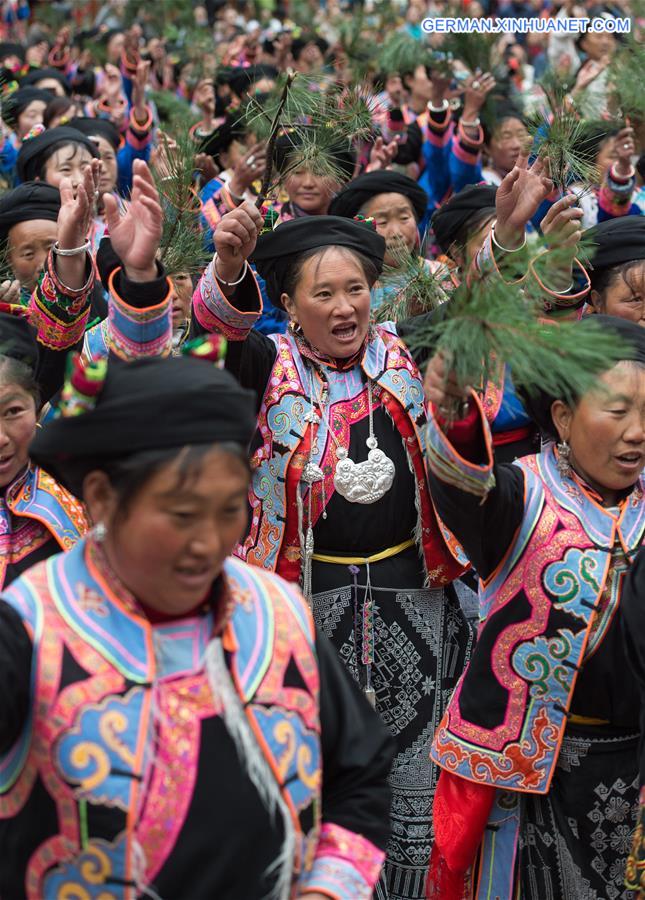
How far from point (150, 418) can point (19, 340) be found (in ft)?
4.67

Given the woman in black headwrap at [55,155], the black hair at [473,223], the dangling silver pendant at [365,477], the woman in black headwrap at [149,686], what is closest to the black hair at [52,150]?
the woman in black headwrap at [55,155]

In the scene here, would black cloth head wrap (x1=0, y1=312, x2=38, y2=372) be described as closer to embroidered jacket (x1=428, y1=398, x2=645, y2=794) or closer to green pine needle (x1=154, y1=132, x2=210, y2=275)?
green pine needle (x1=154, y1=132, x2=210, y2=275)

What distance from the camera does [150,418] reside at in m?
1.86

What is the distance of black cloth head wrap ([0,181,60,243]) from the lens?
15.6 feet

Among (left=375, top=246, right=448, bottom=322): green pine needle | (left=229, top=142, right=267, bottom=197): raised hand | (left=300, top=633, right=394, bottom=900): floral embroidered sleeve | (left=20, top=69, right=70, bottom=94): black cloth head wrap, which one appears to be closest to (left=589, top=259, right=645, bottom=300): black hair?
(left=375, top=246, right=448, bottom=322): green pine needle

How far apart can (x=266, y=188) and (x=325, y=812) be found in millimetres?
2156

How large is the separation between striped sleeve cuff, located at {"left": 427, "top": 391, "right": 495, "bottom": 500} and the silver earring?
1.25 ft

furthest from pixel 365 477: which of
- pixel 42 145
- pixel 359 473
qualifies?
pixel 42 145

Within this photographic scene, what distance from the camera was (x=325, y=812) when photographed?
2.10 m

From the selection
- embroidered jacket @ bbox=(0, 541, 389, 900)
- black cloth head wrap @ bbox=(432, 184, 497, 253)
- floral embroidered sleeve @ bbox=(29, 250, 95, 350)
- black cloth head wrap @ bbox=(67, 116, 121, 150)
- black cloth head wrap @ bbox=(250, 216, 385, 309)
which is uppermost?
black cloth head wrap @ bbox=(67, 116, 121, 150)

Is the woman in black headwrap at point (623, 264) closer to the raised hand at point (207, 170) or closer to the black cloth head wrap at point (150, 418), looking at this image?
the raised hand at point (207, 170)

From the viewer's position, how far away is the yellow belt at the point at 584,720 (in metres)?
2.99

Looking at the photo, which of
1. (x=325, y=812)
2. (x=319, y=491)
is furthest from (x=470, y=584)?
(x=325, y=812)

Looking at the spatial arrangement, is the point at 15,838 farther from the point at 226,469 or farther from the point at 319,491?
the point at 319,491
